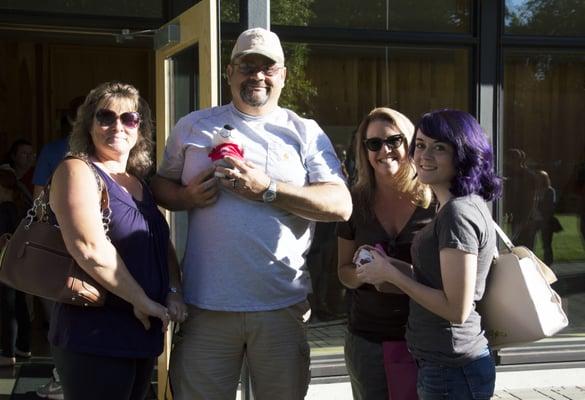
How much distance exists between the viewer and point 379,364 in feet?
10.1

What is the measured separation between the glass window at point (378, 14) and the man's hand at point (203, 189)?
2.62 meters

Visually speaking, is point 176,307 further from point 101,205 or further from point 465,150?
point 465,150

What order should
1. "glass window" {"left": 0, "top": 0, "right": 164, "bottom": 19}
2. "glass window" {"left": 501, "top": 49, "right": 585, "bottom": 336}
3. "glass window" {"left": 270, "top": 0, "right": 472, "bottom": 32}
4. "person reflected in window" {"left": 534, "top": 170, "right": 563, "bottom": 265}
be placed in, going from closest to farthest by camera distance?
"glass window" {"left": 0, "top": 0, "right": 164, "bottom": 19}, "glass window" {"left": 270, "top": 0, "right": 472, "bottom": 32}, "glass window" {"left": 501, "top": 49, "right": 585, "bottom": 336}, "person reflected in window" {"left": 534, "top": 170, "right": 563, "bottom": 265}

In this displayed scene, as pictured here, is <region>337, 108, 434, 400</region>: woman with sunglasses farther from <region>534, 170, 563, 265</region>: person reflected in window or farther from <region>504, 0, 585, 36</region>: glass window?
<region>534, 170, 563, 265</region>: person reflected in window

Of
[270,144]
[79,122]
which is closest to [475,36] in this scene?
[270,144]

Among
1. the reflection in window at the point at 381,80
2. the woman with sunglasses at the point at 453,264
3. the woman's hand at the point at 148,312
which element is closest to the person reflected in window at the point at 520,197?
the reflection in window at the point at 381,80

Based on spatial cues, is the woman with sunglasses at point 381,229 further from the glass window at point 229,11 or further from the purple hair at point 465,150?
the glass window at point 229,11

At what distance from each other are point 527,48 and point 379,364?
3.36 metres

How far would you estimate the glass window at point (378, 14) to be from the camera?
5285 mm

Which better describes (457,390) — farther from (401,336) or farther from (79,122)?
(79,122)

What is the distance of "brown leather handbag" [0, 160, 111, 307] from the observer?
2641 millimetres

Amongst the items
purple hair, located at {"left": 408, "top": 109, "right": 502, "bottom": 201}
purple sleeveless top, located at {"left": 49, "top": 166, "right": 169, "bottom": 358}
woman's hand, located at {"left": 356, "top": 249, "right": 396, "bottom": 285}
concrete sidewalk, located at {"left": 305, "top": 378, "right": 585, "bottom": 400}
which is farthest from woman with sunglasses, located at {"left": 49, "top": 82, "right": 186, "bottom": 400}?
concrete sidewalk, located at {"left": 305, "top": 378, "right": 585, "bottom": 400}

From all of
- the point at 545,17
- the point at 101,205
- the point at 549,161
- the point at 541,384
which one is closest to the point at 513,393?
the point at 541,384

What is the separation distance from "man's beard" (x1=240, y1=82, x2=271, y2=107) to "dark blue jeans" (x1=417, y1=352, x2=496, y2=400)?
1113mm
